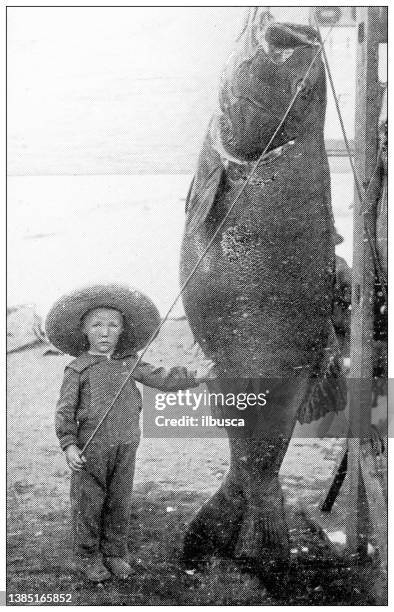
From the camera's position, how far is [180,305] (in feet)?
10.8

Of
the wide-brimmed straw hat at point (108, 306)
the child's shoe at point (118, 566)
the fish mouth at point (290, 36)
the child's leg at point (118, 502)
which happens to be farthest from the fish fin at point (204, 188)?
the child's shoe at point (118, 566)

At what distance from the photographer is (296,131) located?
3.25 meters

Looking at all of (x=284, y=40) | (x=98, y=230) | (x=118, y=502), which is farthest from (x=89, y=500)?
(x=284, y=40)

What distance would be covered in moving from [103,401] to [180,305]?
1.29ft

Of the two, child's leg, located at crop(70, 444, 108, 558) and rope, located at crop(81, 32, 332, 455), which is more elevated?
rope, located at crop(81, 32, 332, 455)

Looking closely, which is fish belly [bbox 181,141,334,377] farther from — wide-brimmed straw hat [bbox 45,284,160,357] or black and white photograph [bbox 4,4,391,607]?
wide-brimmed straw hat [bbox 45,284,160,357]

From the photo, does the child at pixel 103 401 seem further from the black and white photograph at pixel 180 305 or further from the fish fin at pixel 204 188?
the fish fin at pixel 204 188

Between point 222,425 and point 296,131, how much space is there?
96 cm

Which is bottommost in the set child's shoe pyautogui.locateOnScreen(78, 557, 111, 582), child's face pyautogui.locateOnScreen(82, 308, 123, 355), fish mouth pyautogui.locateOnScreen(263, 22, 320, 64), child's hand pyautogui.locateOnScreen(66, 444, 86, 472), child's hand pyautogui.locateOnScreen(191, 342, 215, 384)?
child's shoe pyautogui.locateOnScreen(78, 557, 111, 582)

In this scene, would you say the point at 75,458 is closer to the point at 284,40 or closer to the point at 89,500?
the point at 89,500

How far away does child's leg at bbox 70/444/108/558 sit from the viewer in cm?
331

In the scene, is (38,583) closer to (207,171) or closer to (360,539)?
(360,539)

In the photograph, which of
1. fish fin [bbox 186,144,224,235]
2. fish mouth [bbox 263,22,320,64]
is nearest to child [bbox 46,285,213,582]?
fish fin [bbox 186,144,224,235]
